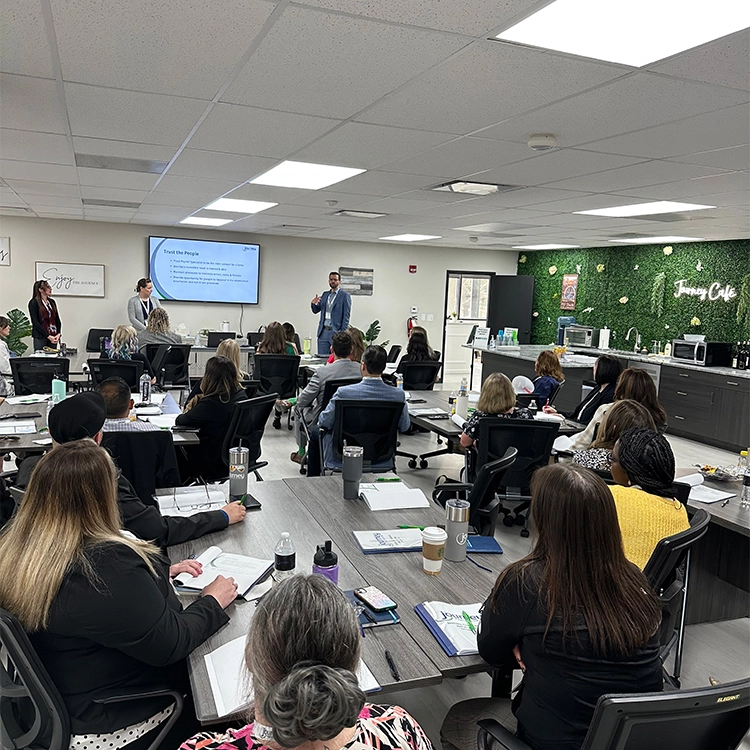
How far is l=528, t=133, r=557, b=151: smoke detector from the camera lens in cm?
342

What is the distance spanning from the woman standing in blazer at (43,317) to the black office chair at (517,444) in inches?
248

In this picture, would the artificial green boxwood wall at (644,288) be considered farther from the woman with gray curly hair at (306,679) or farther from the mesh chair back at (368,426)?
the woman with gray curly hair at (306,679)

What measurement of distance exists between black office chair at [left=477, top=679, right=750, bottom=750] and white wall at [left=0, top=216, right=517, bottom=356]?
10.1 m

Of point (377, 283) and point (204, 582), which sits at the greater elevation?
point (377, 283)

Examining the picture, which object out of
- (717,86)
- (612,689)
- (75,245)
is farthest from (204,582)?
(75,245)

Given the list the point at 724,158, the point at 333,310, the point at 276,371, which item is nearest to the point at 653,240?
the point at 333,310

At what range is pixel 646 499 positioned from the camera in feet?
7.95

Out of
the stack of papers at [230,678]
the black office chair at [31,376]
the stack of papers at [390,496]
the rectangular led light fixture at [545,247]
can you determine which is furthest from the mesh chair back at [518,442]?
the rectangular led light fixture at [545,247]

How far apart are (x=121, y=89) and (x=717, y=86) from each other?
2508mm

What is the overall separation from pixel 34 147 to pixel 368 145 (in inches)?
88.4

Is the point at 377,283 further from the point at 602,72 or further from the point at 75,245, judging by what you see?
the point at 602,72

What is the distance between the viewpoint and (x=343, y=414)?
425 centimetres

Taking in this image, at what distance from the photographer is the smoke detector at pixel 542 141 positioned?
3.42 meters

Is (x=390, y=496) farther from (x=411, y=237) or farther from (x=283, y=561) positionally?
(x=411, y=237)
